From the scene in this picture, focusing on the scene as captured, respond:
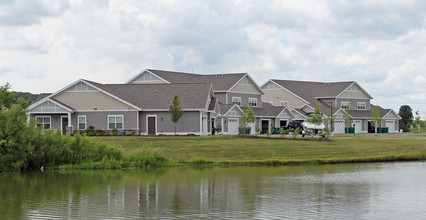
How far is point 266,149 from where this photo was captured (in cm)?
5134

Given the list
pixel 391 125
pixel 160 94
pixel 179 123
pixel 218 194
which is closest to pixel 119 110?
pixel 160 94

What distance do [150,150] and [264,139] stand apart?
1572cm

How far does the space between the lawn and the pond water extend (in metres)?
6.40

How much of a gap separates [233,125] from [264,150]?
96.6 ft

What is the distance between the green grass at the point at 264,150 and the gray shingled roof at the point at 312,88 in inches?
1731

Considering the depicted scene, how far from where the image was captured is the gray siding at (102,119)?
63.3 meters

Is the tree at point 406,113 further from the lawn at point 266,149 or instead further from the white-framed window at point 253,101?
the lawn at point 266,149

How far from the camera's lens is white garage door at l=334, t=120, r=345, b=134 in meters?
95.8

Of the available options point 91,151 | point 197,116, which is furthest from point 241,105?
point 91,151

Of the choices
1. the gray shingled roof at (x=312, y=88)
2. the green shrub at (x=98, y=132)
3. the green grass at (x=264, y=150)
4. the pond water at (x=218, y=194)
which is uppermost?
the gray shingled roof at (x=312, y=88)

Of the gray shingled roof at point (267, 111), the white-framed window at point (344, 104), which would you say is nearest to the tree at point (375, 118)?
the white-framed window at point (344, 104)

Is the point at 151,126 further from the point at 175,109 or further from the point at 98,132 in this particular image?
the point at 98,132

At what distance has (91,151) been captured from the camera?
143 feet

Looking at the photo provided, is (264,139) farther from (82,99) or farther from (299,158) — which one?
(82,99)
